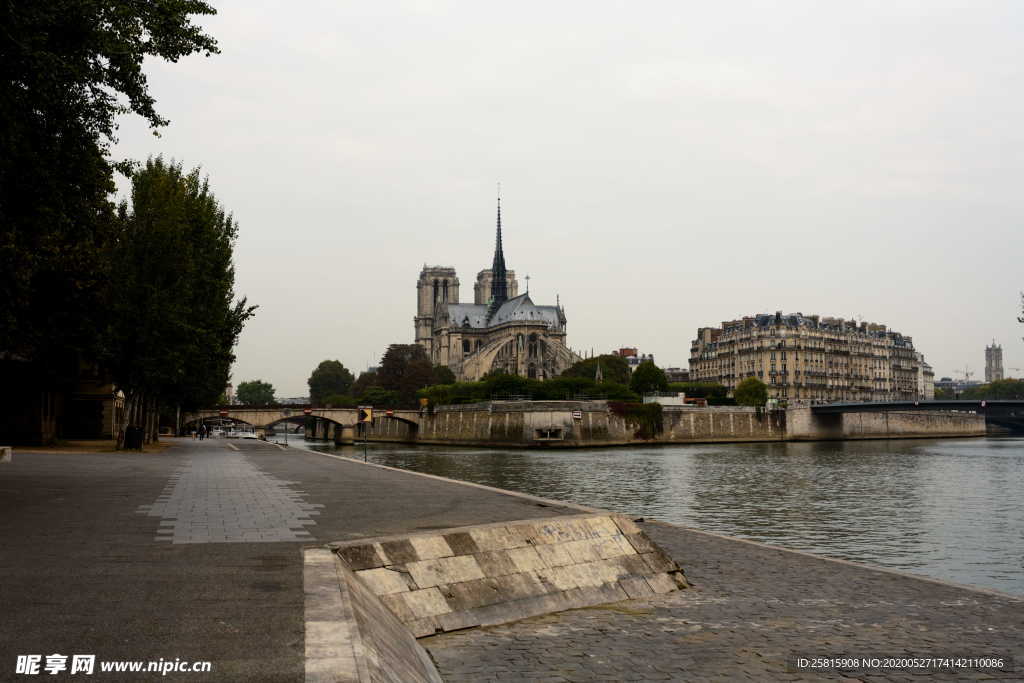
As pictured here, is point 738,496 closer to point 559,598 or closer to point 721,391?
point 559,598

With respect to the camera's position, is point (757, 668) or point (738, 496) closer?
point (757, 668)

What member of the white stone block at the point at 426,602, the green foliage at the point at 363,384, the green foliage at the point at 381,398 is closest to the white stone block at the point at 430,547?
the white stone block at the point at 426,602

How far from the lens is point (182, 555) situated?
10969 mm

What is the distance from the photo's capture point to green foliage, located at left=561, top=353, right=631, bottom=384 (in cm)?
15388

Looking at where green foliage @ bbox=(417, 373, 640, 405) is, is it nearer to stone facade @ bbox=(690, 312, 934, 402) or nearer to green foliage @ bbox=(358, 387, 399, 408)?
green foliage @ bbox=(358, 387, 399, 408)

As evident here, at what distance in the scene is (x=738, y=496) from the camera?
118 ft

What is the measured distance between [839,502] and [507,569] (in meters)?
24.3

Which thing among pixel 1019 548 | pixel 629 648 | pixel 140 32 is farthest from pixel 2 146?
pixel 1019 548

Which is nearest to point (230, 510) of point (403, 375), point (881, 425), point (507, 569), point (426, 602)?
point (507, 569)

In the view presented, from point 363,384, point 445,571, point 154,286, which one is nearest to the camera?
point 445,571

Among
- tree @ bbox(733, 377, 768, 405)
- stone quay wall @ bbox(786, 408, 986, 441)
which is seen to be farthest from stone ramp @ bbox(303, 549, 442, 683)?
tree @ bbox(733, 377, 768, 405)

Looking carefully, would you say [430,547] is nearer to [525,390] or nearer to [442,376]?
[525,390]

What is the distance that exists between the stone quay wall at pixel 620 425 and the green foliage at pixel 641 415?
0.24 meters

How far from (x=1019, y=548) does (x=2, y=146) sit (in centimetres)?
2334
